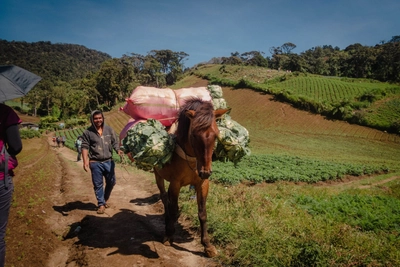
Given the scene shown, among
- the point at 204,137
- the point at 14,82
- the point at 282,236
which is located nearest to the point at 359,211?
the point at 282,236

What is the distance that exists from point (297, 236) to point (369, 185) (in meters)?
14.2

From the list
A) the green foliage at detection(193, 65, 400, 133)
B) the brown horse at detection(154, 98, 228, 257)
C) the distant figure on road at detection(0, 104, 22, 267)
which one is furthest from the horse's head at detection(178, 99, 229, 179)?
the green foliage at detection(193, 65, 400, 133)

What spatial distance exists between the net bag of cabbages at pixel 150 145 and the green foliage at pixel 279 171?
6.74 metres

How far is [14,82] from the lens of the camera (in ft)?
9.78

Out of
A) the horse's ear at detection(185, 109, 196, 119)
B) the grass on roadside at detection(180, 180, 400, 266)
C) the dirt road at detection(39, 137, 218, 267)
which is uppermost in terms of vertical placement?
the horse's ear at detection(185, 109, 196, 119)

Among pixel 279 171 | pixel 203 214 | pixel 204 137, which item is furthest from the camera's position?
pixel 279 171

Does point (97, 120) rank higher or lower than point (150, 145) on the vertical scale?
higher

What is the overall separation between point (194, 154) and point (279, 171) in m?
12.9

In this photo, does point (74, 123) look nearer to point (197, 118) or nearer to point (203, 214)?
point (203, 214)

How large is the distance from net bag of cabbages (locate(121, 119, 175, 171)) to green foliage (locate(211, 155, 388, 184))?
6.74 meters

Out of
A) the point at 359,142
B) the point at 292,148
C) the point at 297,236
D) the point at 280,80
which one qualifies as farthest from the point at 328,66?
the point at 297,236

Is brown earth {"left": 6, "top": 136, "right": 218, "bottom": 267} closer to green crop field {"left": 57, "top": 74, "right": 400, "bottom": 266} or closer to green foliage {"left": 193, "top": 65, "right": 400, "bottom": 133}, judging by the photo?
green crop field {"left": 57, "top": 74, "right": 400, "bottom": 266}

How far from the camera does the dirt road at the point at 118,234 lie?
4.16 meters

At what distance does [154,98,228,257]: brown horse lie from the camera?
3.40 m
